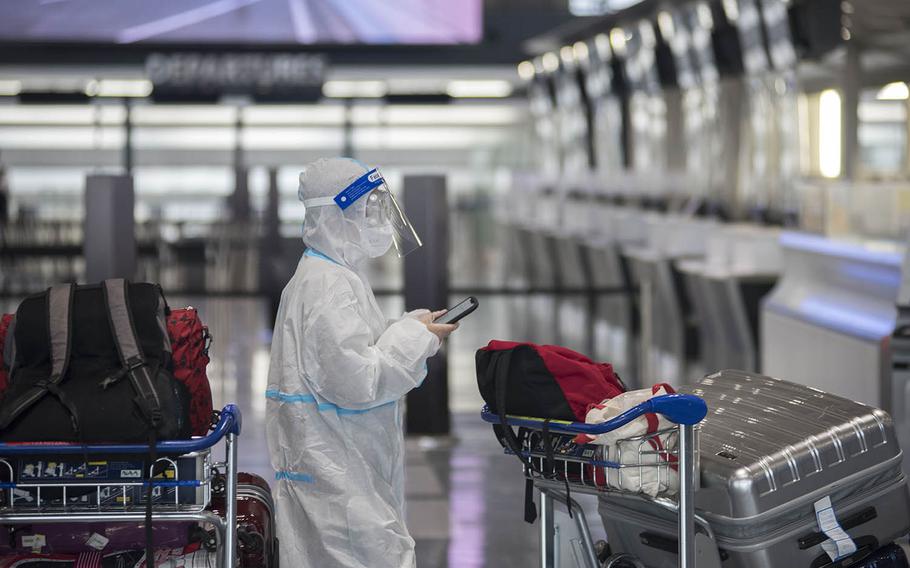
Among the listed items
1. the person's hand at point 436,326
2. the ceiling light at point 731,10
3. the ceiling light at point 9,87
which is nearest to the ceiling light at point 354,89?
the ceiling light at point 9,87

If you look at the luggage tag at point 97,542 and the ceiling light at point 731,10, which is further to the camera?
the ceiling light at point 731,10

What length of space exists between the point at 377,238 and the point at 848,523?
1.25 metres

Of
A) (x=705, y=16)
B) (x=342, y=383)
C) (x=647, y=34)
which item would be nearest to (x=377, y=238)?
(x=342, y=383)

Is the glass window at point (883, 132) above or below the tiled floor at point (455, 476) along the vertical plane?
above

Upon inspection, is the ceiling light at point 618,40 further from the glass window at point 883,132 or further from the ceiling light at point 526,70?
the glass window at point 883,132

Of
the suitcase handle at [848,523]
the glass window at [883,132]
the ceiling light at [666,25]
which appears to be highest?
the ceiling light at [666,25]

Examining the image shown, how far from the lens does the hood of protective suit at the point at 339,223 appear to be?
3137 millimetres

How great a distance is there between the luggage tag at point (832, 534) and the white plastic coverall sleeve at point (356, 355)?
3.01 ft

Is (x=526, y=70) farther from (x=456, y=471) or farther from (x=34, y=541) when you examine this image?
(x=34, y=541)

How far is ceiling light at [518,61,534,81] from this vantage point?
20375 mm

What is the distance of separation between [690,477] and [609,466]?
6.5 inches

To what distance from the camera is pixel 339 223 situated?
3.15m

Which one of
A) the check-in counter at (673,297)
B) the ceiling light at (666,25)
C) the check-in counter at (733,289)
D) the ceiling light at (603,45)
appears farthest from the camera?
the ceiling light at (603,45)

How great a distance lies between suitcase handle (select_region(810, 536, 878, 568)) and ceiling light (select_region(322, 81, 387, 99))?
17.6m
